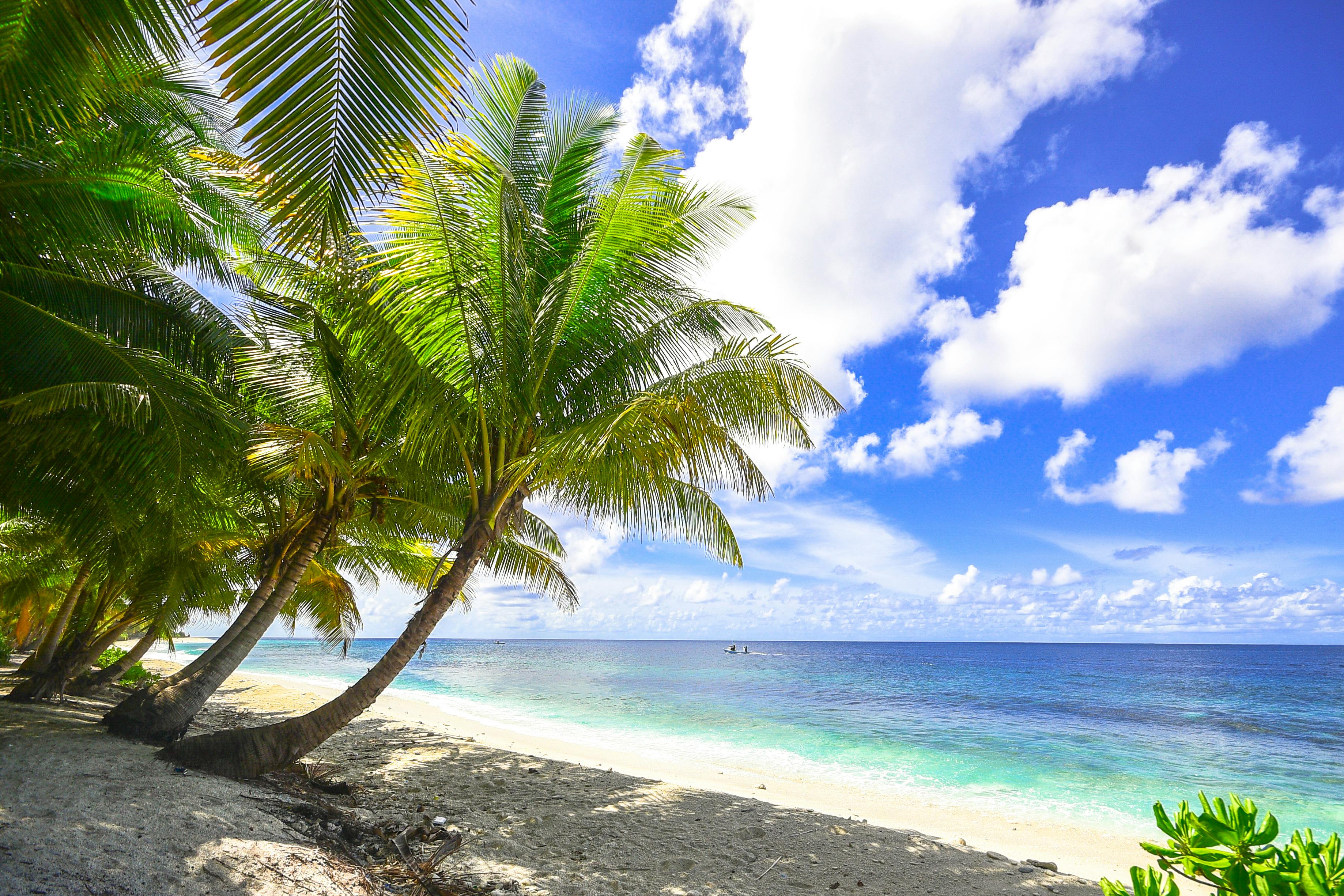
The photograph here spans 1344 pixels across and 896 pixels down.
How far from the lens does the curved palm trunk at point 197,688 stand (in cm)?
633

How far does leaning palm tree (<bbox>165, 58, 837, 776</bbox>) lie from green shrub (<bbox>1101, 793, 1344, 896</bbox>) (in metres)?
3.86

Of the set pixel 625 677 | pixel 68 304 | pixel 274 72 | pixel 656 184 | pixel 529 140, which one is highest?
pixel 529 140

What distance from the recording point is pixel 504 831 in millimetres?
5473

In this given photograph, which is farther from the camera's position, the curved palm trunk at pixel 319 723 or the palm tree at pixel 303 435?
the palm tree at pixel 303 435

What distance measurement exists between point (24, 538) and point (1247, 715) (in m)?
32.9

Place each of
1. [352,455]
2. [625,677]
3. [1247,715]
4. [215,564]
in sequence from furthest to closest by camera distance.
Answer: [625,677], [1247,715], [215,564], [352,455]

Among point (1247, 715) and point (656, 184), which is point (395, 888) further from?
point (1247, 715)

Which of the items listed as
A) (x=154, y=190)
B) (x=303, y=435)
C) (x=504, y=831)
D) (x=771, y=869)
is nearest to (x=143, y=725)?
(x=303, y=435)

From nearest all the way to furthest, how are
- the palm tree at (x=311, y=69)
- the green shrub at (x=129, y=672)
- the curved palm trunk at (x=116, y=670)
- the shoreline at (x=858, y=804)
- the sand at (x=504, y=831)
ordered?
the palm tree at (x=311, y=69)
the sand at (x=504, y=831)
the shoreline at (x=858, y=804)
the curved palm trunk at (x=116, y=670)
the green shrub at (x=129, y=672)

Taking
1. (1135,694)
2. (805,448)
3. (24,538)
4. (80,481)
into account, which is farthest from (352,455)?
(1135,694)

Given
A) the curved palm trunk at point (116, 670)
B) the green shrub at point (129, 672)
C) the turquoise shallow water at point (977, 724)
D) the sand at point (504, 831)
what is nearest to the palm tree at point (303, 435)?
the sand at point (504, 831)

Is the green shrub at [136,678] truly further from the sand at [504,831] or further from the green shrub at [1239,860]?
the green shrub at [1239,860]

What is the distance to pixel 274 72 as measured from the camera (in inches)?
82.7

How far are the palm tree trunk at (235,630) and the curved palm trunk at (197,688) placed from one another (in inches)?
2.6
